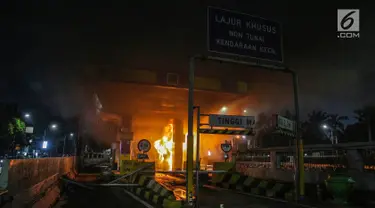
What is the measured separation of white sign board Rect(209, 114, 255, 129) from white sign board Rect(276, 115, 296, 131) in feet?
2.82

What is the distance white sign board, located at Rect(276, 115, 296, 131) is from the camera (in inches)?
364

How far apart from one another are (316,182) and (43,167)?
9686 mm

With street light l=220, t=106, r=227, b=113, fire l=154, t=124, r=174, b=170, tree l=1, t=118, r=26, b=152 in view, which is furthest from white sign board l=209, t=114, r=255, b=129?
tree l=1, t=118, r=26, b=152

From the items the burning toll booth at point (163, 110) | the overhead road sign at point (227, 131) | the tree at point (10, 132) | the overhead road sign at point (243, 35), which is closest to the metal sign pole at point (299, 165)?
the overhead road sign at point (243, 35)

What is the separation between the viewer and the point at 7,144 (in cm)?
4878

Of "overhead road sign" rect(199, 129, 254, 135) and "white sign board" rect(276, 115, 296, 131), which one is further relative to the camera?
"white sign board" rect(276, 115, 296, 131)

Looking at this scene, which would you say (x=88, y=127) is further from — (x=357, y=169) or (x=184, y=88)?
(x=357, y=169)

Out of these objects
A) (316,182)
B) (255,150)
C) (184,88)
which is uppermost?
(184,88)

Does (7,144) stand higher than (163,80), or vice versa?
(163,80)

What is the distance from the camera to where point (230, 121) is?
28.5 feet

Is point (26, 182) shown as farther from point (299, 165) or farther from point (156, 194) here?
point (299, 165)

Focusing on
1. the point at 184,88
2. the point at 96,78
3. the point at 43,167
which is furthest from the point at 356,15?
the point at 96,78
